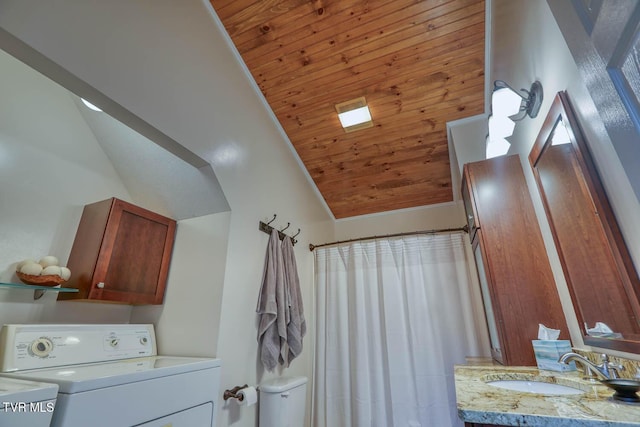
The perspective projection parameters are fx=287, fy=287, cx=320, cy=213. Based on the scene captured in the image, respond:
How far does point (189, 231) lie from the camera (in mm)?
1876

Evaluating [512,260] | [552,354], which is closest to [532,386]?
[552,354]

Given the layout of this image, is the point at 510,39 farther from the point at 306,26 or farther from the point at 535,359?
the point at 535,359

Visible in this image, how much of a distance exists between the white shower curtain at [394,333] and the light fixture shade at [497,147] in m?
0.86

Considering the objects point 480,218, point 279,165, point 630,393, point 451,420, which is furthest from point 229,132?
point 451,420

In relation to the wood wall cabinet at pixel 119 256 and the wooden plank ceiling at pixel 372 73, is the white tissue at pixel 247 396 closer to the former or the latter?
the wood wall cabinet at pixel 119 256

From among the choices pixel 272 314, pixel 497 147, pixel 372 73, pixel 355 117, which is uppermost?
pixel 372 73

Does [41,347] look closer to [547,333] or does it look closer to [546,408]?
[546,408]

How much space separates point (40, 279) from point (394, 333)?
2228mm

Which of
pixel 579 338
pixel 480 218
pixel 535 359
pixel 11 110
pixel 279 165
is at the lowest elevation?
pixel 535 359

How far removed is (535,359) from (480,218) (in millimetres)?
751

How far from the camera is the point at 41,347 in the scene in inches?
49.5

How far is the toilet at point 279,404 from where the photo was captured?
1701 mm

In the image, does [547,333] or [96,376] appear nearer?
[96,376]

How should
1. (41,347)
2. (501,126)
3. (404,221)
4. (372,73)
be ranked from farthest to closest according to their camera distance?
1. (404,221)
2. (372,73)
3. (501,126)
4. (41,347)
